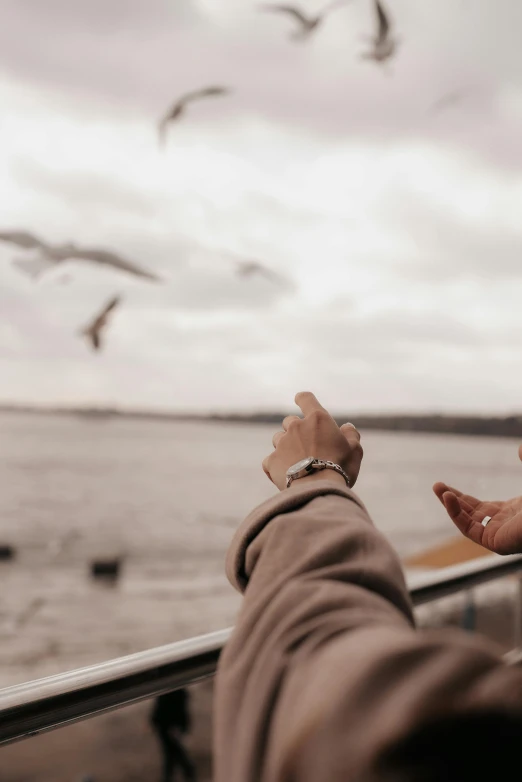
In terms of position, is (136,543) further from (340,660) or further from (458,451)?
(458,451)

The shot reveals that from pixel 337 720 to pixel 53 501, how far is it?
4178cm

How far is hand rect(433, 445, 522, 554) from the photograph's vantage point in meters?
0.80

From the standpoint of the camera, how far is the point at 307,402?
679 millimetres

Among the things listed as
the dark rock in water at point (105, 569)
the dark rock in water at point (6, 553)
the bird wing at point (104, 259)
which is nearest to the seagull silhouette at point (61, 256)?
the bird wing at point (104, 259)

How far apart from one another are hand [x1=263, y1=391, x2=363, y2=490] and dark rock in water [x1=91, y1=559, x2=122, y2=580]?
23.4 meters

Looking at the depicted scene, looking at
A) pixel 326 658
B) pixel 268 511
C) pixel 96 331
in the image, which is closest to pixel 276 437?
pixel 268 511

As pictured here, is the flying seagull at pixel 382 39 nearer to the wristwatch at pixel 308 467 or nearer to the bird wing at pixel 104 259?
the bird wing at pixel 104 259

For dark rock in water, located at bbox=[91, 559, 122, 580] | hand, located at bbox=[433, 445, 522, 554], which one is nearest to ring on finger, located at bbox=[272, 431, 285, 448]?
hand, located at bbox=[433, 445, 522, 554]

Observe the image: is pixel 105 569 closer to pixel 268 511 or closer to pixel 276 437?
pixel 276 437

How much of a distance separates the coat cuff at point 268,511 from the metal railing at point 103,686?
0.31m

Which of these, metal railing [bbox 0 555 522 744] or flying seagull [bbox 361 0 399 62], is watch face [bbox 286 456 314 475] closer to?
metal railing [bbox 0 555 522 744]

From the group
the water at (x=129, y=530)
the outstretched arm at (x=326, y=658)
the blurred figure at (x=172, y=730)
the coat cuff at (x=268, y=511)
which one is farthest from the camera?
the water at (x=129, y=530)

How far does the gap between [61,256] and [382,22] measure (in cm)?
331

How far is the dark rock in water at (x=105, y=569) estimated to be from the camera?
75.0 ft
